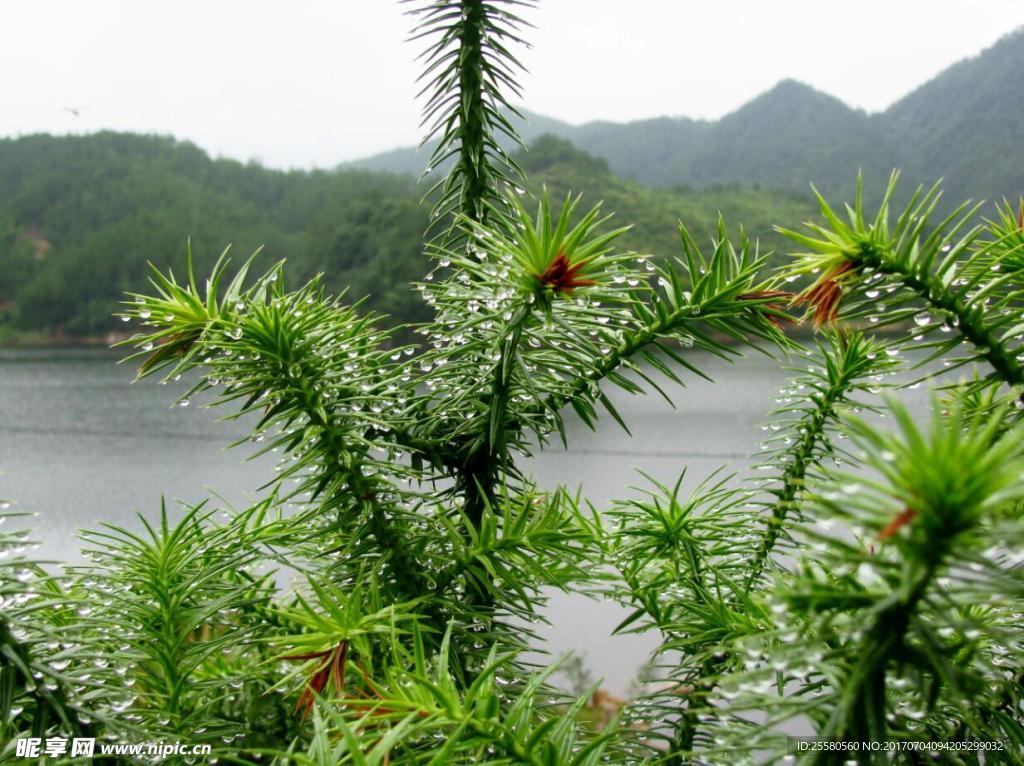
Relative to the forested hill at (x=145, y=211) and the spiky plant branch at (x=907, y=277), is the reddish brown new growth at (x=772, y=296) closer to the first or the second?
the spiky plant branch at (x=907, y=277)

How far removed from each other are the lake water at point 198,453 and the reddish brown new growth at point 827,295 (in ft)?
7.38

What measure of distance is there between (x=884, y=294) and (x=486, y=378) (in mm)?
226

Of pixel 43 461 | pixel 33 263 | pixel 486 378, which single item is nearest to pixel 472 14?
pixel 486 378

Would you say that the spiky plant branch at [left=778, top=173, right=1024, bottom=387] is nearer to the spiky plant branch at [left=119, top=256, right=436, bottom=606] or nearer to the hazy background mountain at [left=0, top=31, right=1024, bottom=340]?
the spiky plant branch at [left=119, top=256, right=436, bottom=606]

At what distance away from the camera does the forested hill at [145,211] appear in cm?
1558

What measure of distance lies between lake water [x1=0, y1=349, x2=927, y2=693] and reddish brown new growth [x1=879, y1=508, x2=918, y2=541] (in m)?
2.42

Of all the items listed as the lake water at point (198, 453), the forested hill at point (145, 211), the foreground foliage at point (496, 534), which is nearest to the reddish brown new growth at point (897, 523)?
the foreground foliage at point (496, 534)

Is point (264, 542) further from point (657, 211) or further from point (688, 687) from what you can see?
point (657, 211)

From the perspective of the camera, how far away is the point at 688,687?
485mm

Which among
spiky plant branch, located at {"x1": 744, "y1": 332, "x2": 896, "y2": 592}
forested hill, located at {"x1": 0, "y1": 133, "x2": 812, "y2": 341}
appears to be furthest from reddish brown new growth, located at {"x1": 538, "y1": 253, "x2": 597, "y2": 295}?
forested hill, located at {"x1": 0, "y1": 133, "x2": 812, "y2": 341}

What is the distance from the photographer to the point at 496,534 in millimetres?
411

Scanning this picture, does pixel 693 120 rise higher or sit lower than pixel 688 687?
higher

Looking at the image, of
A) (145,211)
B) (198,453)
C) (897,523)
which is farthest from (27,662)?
(145,211)

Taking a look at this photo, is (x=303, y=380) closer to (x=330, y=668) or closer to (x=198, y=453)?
(x=330, y=668)
